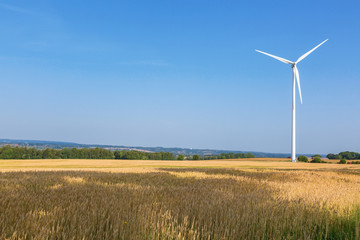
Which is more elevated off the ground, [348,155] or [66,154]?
[348,155]

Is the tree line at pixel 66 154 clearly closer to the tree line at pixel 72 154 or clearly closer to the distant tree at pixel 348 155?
the tree line at pixel 72 154

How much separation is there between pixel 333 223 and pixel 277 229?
65.7 inches

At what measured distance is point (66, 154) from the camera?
9800 centimetres

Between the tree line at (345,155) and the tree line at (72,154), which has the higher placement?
the tree line at (345,155)

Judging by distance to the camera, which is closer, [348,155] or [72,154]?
[72,154]

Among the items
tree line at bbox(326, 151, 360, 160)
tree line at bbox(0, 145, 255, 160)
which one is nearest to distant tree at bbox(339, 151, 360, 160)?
tree line at bbox(326, 151, 360, 160)

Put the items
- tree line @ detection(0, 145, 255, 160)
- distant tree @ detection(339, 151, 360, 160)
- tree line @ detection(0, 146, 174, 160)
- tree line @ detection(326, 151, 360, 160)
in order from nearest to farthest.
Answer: tree line @ detection(0, 145, 255, 160), tree line @ detection(0, 146, 174, 160), tree line @ detection(326, 151, 360, 160), distant tree @ detection(339, 151, 360, 160)

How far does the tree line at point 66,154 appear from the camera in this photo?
9350cm

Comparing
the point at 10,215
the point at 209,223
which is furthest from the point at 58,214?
the point at 209,223

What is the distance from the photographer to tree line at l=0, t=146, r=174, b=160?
93500 mm

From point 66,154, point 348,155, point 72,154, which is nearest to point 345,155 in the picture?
point 348,155

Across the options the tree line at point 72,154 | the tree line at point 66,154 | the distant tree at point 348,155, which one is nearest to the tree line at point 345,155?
the distant tree at point 348,155

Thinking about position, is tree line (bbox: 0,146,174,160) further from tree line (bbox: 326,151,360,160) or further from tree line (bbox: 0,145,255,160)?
tree line (bbox: 326,151,360,160)

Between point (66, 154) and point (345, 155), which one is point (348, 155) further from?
point (66, 154)
